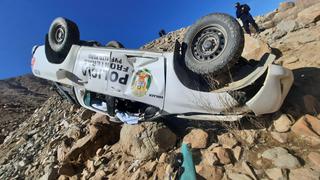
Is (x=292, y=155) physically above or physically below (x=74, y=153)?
above

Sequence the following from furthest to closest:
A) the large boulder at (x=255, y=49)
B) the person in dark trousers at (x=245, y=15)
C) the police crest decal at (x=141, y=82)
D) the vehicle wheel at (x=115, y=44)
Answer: the person in dark trousers at (x=245, y=15) → the vehicle wheel at (x=115, y=44) → the large boulder at (x=255, y=49) → the police crest decal at (x=141, y=82)

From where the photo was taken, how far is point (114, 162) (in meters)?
5.43

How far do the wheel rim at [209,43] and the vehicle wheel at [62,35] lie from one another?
2.94 meters

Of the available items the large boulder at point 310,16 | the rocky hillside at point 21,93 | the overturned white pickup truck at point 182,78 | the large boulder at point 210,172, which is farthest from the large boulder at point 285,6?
the rocky hillside at point 21,93

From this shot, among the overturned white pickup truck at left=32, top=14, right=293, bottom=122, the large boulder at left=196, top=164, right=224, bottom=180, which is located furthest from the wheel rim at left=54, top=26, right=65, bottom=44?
the large boulder at left=196, top=164, right=224, bottom=180

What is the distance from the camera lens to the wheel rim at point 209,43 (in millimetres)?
4453

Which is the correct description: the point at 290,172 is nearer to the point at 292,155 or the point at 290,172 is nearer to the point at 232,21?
the point at 292,155

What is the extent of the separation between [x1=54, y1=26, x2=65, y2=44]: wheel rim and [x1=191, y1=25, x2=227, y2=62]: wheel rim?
10.5 feet

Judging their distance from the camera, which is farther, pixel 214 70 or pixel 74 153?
pixel 74 153

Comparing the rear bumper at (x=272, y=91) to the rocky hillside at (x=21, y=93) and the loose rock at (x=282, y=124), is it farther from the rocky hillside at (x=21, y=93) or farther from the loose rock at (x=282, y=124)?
the rocky hillside at (x=21, y=93)

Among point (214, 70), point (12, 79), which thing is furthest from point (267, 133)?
point (12, 79)

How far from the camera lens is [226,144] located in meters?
4.41

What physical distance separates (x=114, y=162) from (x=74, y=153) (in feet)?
3.63

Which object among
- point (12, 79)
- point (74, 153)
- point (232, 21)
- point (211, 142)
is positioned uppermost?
point (232, 21)
